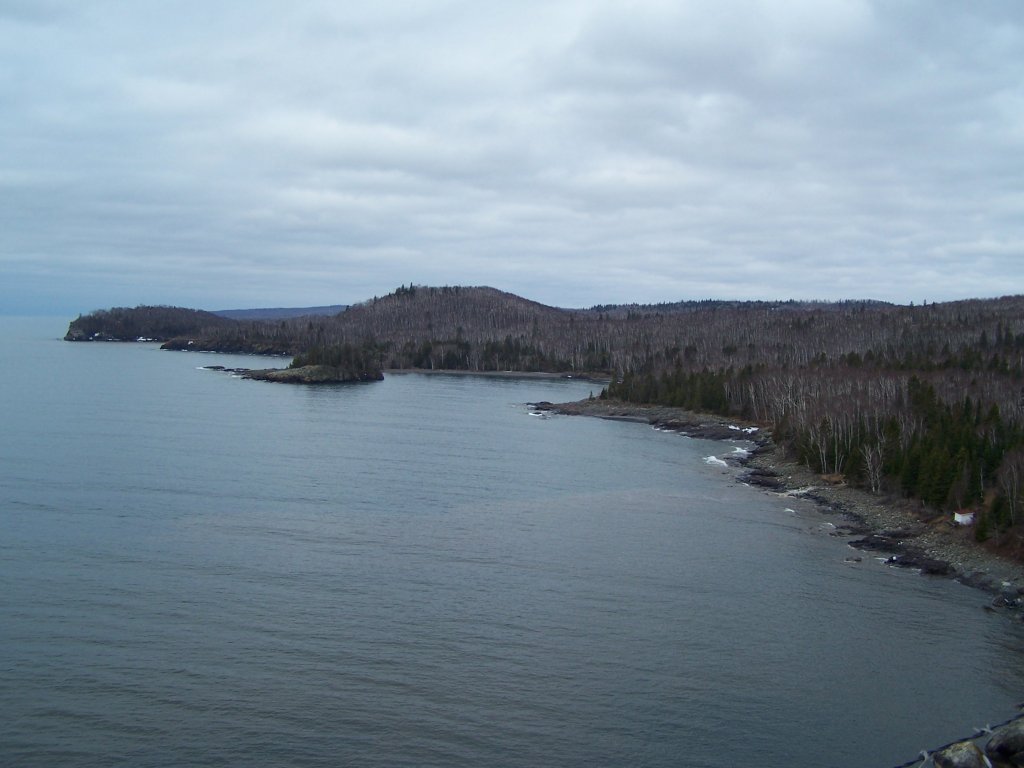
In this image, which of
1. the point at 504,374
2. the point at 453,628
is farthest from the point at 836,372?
the point at 504,374

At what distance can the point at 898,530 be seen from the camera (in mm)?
37688

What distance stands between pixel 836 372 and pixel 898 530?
4264cm

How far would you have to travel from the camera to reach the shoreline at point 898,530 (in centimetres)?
3041

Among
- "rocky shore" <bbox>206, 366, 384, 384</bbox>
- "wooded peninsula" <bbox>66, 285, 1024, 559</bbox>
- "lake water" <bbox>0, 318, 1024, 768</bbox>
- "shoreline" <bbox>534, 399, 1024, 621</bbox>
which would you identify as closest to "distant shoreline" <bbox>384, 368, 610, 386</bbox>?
"wooded peninsula" <bbox>66, 285, 1024, 559</bbox>

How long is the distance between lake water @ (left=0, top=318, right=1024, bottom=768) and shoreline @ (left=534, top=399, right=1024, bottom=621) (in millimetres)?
1219

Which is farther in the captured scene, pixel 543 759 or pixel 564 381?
pixel 564 381

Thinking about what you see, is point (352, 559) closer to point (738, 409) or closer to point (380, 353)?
point (738, 409)

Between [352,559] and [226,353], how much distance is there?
578 feet

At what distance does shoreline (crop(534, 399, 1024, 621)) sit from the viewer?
99.8 feet

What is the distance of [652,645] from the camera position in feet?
76.7

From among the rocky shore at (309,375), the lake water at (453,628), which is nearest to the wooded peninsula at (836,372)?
the rocky shore at (309,375)

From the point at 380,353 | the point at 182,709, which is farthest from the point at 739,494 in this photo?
the point at 380,353

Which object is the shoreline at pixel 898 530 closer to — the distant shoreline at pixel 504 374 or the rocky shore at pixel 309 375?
the rocky shore at pixel 309 375

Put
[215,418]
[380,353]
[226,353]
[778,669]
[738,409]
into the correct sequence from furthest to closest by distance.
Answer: [226,353], [380,353], [738,409], [215,418], [778,669]
